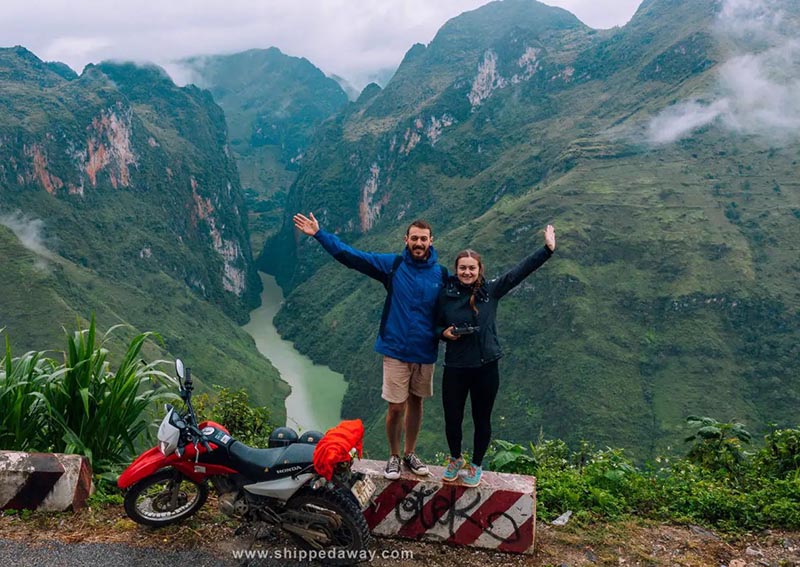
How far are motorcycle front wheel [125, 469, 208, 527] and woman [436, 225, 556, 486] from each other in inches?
72.5

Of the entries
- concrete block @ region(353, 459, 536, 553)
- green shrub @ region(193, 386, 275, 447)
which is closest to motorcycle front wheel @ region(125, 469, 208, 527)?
concrete block @ region(353, 459, 536, 553)

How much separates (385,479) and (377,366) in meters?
61.3

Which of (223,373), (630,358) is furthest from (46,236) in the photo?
(630,358)

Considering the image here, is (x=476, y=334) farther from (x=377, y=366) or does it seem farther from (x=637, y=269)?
(x=377, y=366)

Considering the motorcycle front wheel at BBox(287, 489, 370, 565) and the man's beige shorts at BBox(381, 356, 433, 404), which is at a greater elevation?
the man's beige shorts at BBox(381, 356, 433, 404)

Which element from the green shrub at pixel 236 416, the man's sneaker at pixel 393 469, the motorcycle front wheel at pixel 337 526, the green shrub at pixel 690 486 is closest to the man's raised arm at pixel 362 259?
the man's sneaker at pixel 393 469

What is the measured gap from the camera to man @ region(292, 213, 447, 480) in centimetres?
408

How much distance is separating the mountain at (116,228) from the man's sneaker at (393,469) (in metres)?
42.7

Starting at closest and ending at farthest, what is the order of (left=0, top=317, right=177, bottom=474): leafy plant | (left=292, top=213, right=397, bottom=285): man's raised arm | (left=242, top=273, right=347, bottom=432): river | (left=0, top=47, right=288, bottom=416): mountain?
(left=292, top=213, right=397, bottom=285): man's raised arm, (left=0, top=317, right=177, bottom=474): leafy plant, (left=0, top=47, right=288, bottom=416): mountain, (left=242, top=273, right=347, bottom=432): river

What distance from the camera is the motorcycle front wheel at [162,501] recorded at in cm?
391

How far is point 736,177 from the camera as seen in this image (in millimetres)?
62469

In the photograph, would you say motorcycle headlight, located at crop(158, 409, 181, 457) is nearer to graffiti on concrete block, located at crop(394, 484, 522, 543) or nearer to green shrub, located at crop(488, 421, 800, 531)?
graffiti on concrete block, located at crop(394, 484, 522, 543)

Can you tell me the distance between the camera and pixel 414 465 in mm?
4266

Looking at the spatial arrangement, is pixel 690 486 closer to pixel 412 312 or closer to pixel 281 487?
pixel 412 312
